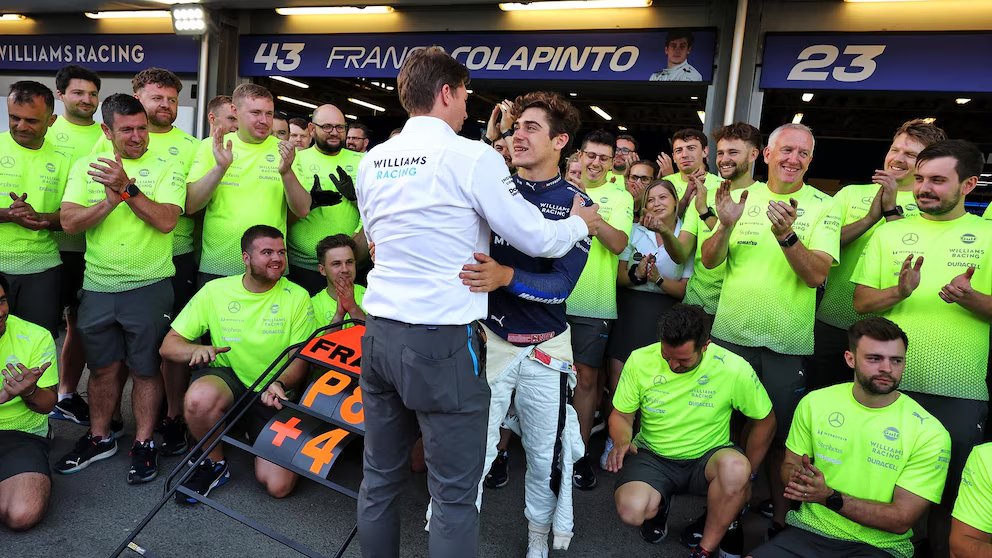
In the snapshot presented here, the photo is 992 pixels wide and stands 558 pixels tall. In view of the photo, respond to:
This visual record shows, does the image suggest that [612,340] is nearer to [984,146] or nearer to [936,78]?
[936,78]

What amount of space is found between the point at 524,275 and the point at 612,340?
1798 millimetres

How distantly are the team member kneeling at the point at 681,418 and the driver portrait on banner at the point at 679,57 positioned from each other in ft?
11.7

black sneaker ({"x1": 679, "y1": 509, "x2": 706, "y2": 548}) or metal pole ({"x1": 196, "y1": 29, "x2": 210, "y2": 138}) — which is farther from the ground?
metal pole ({"x1": 196, "y1": 29, "x2": 210, "y2": 138})

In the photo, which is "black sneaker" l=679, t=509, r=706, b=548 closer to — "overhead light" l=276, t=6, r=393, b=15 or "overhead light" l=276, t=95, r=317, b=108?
"overhead light" l=276, t=6, r=393, b=15

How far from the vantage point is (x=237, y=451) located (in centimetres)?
349

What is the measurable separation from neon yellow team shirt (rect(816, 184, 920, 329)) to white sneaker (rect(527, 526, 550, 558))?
1801 mm

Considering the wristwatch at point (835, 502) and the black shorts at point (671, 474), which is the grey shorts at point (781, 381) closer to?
the black shorts at point (671, 474)

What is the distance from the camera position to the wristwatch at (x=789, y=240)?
2743 mm

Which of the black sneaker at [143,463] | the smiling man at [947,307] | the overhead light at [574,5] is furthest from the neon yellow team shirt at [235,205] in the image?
the overhead light at [574,5]

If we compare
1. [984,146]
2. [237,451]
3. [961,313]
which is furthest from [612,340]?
[984,146]

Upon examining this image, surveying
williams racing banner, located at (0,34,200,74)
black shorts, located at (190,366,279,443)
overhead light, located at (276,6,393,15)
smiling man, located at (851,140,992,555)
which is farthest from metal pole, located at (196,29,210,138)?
smiling man, located at (851,140,992,555)

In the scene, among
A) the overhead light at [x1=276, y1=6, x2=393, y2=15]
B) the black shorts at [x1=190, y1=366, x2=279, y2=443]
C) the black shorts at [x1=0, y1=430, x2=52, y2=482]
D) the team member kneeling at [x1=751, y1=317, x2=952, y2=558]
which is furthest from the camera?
the overhead light at [x1=276, y1=6, x2=393, y2=15]

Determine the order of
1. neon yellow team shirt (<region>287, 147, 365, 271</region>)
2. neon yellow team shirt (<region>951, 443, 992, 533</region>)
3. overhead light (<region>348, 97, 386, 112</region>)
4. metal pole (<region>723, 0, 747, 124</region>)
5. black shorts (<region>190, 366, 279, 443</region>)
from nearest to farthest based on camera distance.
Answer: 1. neon yellow team shirt (<region>951, 443, 992, 533</region>)
2. black shorts (<region>190, 366, 279, 443</region>)
3. neon yellow team shirt (<region>287, 147, 365, 271</region>)
4. metal pole (<region>723, 0, 747, 124</region>)
5. overhead light (<region>348, 97, 386, 112</region>)

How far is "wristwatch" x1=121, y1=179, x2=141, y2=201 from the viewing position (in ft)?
10.1
